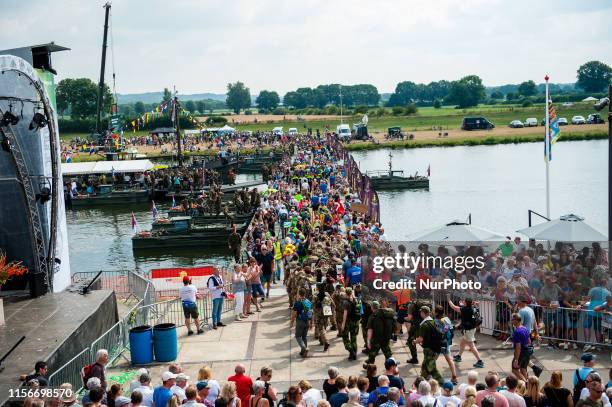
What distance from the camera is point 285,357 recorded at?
1393 cm

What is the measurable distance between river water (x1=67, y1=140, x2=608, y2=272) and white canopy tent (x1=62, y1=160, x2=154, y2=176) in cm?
534

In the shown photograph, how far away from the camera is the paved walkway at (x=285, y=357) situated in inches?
500

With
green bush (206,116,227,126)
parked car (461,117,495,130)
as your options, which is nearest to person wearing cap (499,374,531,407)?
parked car (461,117,495,130)

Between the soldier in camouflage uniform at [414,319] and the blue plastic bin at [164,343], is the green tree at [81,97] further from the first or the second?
the soldier in camouflage uniform at [414,319]

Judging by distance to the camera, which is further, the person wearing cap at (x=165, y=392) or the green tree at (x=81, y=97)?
the green tree at (x=81, y=97)

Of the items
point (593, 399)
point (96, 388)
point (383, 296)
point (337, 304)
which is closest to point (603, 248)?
point (383, 296)

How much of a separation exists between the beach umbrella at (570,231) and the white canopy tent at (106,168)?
45628 mm

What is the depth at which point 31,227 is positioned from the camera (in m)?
17.3

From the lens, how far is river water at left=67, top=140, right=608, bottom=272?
1422 inches

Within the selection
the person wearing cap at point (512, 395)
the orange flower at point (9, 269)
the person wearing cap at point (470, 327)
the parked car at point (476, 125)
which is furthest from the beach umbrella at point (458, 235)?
the parked car at point (476, 125)

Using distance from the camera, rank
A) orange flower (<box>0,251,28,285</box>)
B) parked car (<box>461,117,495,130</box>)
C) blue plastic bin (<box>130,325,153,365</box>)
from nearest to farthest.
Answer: blue plastic bin (<box>130,325,153,365</box>), orange flower (<box>0,251,28,285</box>), parked car (<box>461,117,495,130</box>)

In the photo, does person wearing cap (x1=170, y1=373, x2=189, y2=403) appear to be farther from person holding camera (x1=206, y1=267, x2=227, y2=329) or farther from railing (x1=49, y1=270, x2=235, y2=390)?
person holding camera (x1=206, y1=267, x2=227, y2=329)

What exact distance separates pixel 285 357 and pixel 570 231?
732 cm

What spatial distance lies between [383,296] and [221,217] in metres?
23.8
